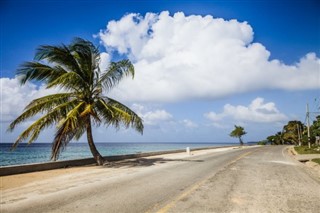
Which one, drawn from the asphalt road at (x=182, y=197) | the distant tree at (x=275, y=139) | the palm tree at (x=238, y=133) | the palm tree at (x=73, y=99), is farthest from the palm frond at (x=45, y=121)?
the distant tree at (x=275, y=139)

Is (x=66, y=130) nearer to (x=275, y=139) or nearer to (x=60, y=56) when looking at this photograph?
(x=60, y=56)

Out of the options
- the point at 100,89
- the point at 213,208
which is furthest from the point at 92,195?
the point at 100,89

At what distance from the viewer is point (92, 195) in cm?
839

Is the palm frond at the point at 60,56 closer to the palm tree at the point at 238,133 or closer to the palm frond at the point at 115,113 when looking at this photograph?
the palm frond at the point at 115,113

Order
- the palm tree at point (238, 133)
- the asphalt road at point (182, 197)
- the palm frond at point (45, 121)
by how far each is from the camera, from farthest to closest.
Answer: the palm tree at point (238, 133) → the palm frond at point (45, 121) → the asphalt road at point (182, 197)

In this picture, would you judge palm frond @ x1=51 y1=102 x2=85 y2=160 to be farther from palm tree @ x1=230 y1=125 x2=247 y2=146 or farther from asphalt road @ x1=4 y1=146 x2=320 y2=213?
palm tree @ x1=230 y1=125 x2=247 y2=146

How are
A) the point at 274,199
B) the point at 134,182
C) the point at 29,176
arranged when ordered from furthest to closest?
the point at 29,176, the point at 134,182, the point at 274,199

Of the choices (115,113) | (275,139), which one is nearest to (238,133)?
(275,139)

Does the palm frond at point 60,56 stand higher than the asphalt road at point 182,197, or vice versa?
the palm frond at point 60,56

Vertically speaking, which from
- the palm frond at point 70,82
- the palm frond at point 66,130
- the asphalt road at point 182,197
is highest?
the palm frond at point 70,82

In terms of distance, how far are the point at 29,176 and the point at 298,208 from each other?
11.2 m

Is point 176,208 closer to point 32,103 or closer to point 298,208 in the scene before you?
point 298,208

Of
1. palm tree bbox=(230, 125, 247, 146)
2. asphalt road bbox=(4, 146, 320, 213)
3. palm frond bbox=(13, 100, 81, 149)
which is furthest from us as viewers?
palm tree bbox=(230, 125, 247, 146)

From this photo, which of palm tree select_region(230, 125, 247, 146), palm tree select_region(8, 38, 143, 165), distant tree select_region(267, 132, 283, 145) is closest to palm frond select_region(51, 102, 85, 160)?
palm tree select_region(8, 38, 143, 165)
